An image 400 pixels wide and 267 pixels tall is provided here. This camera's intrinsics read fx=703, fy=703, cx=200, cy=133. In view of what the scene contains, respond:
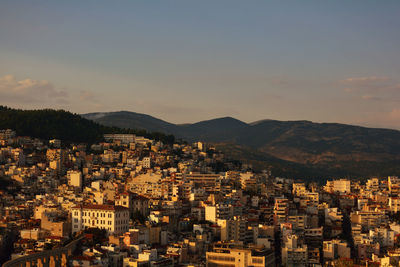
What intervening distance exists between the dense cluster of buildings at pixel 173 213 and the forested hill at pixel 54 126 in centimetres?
360

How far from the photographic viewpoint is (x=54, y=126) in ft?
311

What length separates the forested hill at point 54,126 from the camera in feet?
300

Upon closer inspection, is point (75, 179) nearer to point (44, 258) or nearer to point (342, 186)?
point (44, 258)

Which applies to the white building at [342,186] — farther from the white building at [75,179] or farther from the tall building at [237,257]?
the tall building at [237,257]

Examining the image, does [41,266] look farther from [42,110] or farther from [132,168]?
[42,110]

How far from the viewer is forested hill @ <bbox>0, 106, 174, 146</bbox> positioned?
91475 mm

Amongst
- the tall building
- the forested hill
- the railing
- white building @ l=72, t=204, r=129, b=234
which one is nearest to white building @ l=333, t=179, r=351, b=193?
the forested hill

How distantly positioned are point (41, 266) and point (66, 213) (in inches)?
517

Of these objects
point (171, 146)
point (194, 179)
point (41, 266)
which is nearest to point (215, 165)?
point (171, 146)

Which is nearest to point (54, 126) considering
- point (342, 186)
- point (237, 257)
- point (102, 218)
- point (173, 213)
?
point (342, 186)

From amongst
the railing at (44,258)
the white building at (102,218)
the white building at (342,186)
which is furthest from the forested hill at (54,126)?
the railing at (44,258)

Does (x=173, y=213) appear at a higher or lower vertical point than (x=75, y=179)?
lower

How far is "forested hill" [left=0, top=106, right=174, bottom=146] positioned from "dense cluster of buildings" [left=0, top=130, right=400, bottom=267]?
360 cm

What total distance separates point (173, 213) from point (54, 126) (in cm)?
4274
